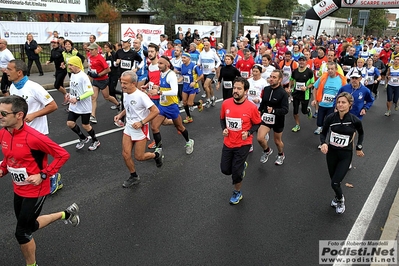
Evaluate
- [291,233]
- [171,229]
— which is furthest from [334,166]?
[171,229]

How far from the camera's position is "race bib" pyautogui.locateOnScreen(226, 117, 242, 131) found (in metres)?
4.91

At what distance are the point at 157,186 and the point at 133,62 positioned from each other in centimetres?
492

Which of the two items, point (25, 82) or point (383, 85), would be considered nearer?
point (25, 82)

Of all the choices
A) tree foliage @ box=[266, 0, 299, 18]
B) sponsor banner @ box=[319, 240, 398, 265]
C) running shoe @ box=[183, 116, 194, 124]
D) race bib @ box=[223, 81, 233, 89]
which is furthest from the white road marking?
tree foliage @ box=[266, 0, 299, 18]

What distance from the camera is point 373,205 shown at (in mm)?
5266

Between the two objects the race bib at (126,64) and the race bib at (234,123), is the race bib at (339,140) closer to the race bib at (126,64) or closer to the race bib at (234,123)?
the race bib at (234,123)

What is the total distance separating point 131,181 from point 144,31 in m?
16.4

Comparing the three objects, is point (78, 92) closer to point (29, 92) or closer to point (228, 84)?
point (29, 92)

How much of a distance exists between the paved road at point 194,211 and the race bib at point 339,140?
3.21 feet

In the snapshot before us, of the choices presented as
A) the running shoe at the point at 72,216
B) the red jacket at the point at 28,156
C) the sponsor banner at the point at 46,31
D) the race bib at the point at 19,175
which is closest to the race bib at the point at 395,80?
the running shoe at the point at 72,216

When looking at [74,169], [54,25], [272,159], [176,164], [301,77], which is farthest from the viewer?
[54,25]

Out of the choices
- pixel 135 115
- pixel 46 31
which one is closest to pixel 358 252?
pixel 135 115

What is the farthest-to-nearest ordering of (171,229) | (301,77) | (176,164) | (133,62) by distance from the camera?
1. (133,62)
2. (301,77)
3. (176,164)
4. (171,229)

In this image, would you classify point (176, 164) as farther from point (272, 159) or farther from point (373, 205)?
point (373, 205)
